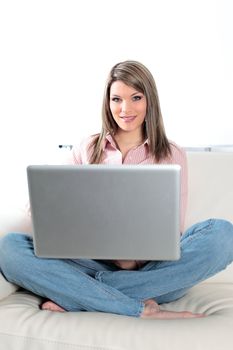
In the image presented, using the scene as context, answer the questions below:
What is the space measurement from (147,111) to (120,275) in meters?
0.55

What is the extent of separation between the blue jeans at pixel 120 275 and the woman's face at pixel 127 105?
420mm

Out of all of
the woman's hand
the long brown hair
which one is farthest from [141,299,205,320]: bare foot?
the long brown hair

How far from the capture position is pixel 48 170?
1.23 meters

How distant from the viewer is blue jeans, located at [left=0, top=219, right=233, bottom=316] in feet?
4.70

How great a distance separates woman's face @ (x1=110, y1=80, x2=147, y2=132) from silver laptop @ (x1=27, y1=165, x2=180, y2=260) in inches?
20.1

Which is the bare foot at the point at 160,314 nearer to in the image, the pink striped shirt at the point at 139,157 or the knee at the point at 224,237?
the knee at the point at 224,237

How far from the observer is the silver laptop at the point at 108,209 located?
1.21 metres

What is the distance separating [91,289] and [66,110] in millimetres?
1614

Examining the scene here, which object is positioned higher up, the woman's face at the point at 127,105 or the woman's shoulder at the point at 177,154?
the woman's face at the point at 127,105

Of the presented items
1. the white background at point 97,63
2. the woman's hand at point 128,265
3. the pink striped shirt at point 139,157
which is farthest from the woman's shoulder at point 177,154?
the white background at point 97,63

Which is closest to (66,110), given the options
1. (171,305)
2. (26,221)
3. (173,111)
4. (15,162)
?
(15,162)

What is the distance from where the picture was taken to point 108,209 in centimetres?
124

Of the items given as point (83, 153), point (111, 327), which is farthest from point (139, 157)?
point (111, 327)

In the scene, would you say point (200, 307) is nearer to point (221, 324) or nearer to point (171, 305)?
point (171, 305)
